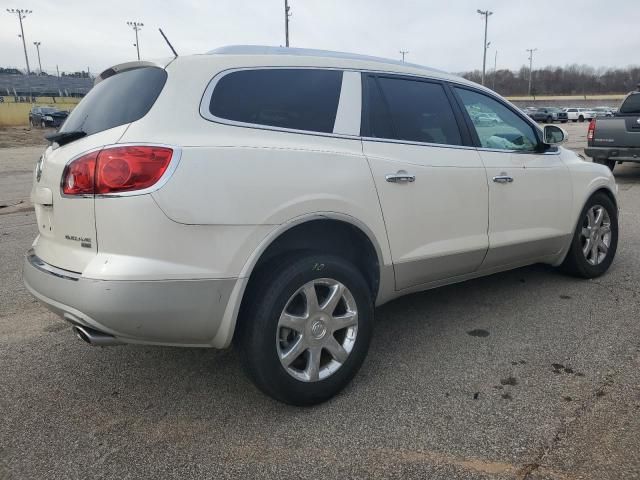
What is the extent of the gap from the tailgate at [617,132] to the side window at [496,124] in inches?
297

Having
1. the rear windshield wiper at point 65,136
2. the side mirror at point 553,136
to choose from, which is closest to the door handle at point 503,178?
the side mirror at point 553,136

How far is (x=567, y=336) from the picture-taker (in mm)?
3652

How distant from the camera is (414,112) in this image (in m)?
3.45

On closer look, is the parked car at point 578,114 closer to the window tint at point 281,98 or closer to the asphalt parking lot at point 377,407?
the asphalt parking lot at point 377,407

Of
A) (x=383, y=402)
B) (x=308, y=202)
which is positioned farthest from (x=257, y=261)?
(x=383, y=402)

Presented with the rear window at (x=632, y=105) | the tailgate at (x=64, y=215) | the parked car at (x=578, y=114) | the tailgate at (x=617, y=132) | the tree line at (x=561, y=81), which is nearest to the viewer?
the tailgate at (x=64, y=215)

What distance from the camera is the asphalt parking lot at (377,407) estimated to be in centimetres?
238

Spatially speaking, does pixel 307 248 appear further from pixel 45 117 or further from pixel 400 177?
pixel 45 117

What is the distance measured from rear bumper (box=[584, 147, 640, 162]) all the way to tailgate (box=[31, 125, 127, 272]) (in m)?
10.6

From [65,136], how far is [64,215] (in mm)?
454

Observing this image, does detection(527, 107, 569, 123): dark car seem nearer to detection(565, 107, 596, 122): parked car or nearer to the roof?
detection(565, 107, 596, 122): parked car

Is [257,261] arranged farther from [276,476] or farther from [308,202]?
[276,476]

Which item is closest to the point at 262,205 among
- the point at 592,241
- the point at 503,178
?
the point at 503,178

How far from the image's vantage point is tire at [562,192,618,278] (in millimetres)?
4664
